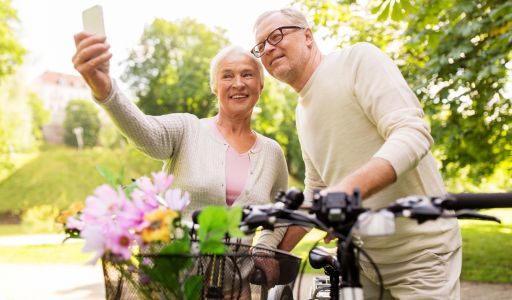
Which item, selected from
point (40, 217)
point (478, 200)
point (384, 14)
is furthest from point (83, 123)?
point (478, 200)

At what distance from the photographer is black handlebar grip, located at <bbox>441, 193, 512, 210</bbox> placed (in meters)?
1.56

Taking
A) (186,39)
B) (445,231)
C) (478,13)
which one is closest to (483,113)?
(478,13)

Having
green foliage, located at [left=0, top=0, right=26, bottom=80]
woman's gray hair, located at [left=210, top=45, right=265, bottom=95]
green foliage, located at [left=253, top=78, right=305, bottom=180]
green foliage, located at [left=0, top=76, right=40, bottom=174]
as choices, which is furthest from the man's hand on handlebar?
green foliage, located at [left=0, top=76, right=40, bottom=174]

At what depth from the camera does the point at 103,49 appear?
1979 mm

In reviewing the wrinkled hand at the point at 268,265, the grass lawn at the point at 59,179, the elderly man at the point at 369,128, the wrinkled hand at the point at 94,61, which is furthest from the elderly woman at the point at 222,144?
the grass lawn at the point at 59,179

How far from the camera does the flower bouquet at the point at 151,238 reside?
4.72 feet

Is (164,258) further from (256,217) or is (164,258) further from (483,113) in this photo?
(483,113)

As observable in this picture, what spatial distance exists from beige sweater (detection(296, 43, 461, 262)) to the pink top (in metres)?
0.44

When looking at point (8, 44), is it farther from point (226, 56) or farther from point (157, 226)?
point (157, 226)

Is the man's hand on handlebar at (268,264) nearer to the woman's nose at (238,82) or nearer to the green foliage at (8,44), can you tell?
the woman's nose at (238,82)

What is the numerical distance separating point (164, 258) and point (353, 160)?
1.04m

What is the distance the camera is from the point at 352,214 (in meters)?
1.51

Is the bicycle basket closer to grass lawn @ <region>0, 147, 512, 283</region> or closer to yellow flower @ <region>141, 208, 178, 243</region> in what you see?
yellow flower @ <region>141, 208, 178, 243</region>

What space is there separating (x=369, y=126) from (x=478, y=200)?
0.74 metres
